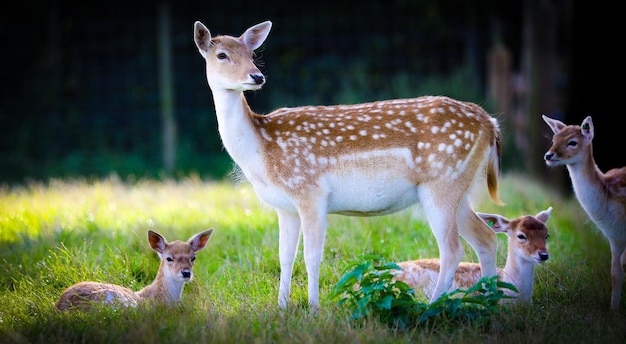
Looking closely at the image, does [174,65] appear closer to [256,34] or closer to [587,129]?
[256,34]

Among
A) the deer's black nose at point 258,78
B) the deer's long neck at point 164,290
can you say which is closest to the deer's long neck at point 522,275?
the deer's black nose at point 258,78

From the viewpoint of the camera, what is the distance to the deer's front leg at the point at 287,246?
5938 millimetres

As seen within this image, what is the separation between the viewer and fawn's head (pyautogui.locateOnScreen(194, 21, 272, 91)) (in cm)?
579

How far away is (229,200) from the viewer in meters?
9.39

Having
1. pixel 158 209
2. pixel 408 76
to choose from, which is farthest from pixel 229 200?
pixel 408 76

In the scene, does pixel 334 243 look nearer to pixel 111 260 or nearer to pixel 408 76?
pixel 111 260

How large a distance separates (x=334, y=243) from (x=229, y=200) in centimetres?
258

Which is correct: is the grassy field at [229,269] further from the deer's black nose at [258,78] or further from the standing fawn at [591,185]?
the deer's black nose at [258,78]

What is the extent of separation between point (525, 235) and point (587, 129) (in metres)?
0.95

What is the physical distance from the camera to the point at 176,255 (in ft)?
19.4

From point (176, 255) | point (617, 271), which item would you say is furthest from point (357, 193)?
point (617, 271)

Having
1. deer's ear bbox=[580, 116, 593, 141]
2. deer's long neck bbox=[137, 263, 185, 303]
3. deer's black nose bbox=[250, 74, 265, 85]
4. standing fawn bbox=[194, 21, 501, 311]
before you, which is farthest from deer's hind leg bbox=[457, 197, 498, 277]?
deer's long neck bbox=[137, 263, 185, 303]

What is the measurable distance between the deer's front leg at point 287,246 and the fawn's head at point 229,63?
3.24 ft

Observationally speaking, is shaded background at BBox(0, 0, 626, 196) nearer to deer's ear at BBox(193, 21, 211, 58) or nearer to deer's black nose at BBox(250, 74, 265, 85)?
deer's ear at BBox(193, 21, 211, 58)
